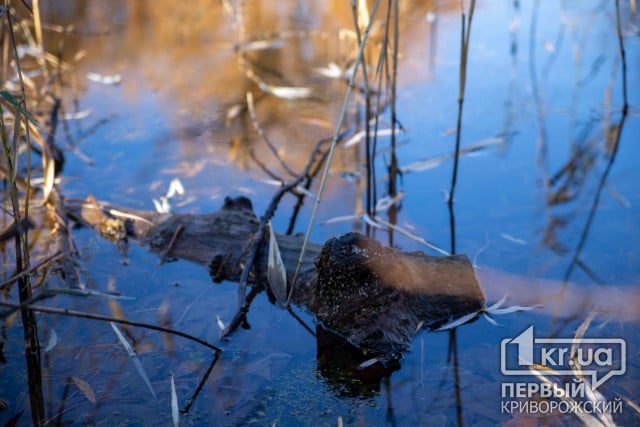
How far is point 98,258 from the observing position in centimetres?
206

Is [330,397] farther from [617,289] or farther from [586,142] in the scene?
[586,142]

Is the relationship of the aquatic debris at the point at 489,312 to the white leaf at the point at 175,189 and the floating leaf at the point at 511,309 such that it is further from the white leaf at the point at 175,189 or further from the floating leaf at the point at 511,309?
the white leaf at the point at 175,189

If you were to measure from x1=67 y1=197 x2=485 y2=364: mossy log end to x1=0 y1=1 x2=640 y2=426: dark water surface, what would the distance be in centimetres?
7

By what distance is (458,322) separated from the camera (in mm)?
1670

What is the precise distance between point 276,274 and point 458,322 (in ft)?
1.73

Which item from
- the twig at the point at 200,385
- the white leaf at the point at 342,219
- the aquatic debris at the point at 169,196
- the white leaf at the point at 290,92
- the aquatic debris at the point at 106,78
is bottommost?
the twig at the point at 200,385

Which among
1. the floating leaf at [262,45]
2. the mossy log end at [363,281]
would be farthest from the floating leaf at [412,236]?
the floating leaf at [262,45]

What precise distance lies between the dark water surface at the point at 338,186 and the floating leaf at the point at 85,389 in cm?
1

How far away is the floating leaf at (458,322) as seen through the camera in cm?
166

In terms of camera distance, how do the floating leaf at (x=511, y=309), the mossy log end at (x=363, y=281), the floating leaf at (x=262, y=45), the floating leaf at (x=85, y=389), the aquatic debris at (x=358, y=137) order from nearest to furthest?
the floating leaf at (x=85, y=389) < the mossy log end at (x=363, y=281) < the floating leaf at (x=511, y=309) < the aquatic debris at (x=358, y=137) < the floating leaf at (x=262, y=45)

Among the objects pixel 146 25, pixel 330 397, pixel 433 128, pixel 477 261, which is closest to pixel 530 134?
pixel 433 128

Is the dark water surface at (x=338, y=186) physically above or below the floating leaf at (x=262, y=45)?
below

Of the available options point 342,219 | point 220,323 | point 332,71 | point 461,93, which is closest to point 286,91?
point 332,71
